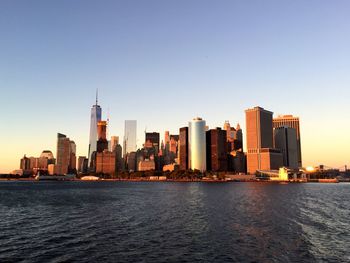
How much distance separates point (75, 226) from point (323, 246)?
154 feet

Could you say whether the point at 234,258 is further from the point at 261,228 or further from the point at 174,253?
the point at 261,228

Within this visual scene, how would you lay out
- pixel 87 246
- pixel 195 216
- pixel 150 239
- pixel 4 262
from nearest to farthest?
pixel 4 262, pixel 87 246, pixel 150 239, pixel 195 216

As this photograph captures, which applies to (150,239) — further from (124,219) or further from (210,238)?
(124,219)

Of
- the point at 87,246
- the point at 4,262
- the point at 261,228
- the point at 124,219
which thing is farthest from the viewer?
the point at 124,219

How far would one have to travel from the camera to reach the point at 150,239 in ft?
185

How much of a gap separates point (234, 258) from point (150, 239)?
1657 cm

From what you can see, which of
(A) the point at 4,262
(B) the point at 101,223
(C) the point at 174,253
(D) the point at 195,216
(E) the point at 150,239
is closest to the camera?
(A) the point at 4,262

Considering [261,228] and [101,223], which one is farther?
[101,223]

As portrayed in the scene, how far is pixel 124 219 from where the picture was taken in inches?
3068

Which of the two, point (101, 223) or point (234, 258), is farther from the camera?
point (101, 223)

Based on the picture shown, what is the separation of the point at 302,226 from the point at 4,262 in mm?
56185

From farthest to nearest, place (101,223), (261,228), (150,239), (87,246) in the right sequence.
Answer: (101,223) < (261,228) < (150,239) < (87,246)

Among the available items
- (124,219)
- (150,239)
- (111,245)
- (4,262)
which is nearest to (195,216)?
(124,219)

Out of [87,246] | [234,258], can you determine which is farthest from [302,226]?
[87,246]
